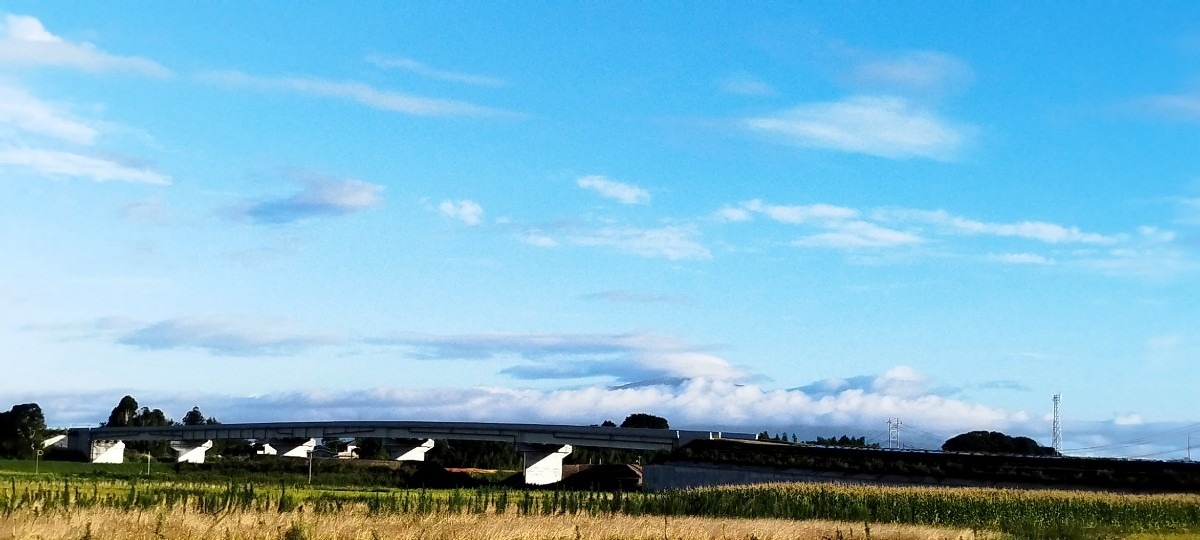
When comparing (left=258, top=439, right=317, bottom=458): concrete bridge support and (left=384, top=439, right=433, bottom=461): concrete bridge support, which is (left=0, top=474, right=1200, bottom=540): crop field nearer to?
(left=384, top=439, right=433, bottom=461): concrete bridge support

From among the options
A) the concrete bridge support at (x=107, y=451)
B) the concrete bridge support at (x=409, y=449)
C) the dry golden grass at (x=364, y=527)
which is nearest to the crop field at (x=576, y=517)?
the dry golden grass at (x=364, y=527)

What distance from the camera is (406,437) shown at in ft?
542

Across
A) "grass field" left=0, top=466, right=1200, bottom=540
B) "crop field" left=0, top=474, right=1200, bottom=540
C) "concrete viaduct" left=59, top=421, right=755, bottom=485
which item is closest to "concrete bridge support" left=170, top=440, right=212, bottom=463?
"concrete viaduct" left=59, top=421, right=755, bottom=485

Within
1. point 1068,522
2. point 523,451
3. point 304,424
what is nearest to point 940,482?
point 1068,522

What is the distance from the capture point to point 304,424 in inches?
6973

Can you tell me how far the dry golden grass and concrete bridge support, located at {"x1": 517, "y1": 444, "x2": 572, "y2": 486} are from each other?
339ft

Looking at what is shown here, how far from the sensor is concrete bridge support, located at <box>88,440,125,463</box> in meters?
179

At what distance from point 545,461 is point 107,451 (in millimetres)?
74231

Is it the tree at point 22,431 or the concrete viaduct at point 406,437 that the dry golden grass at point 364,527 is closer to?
the concrete viaduct at point 406,437

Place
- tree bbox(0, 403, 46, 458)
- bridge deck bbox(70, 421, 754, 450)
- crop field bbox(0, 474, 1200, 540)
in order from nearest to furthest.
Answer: crop field bbox(0, 474, 1200, 540) → bridge deck bbox(70, 421, 754, 450) → tree bbox(0, 403, 46, 458)

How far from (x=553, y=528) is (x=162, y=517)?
374 inches

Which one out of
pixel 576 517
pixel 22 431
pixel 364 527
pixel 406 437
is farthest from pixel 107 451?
pixel 364 527

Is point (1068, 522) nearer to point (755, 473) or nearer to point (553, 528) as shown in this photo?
point (553, 528)

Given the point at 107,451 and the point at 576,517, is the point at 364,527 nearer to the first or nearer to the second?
the point at 576,517
